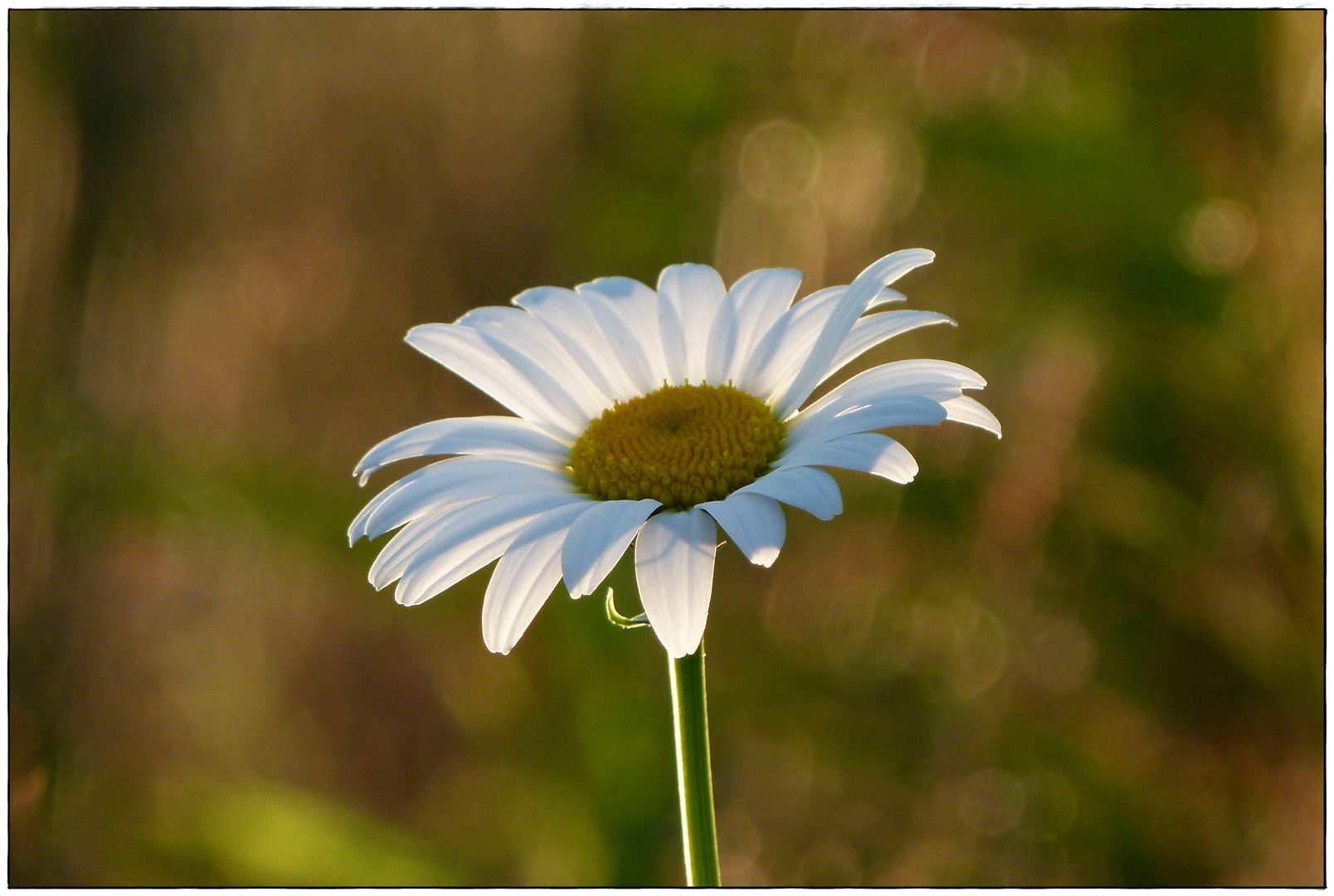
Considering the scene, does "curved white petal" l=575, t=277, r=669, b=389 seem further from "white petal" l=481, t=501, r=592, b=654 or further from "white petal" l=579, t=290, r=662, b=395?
"white petal" l=481, t=501, r=592, b=654

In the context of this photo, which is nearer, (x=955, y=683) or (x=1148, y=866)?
(x=1148, y=866)

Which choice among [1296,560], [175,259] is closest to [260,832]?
[175,259]

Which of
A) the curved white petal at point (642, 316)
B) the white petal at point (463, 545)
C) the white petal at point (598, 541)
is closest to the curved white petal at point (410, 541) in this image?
the white petal at point (463, 545)

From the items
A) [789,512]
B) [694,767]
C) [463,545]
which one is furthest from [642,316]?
[789,512]

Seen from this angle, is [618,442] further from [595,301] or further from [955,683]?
Result: [955,683]

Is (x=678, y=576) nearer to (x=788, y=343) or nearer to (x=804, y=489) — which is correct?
(x=804, y=489)

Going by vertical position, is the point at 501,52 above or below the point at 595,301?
above
